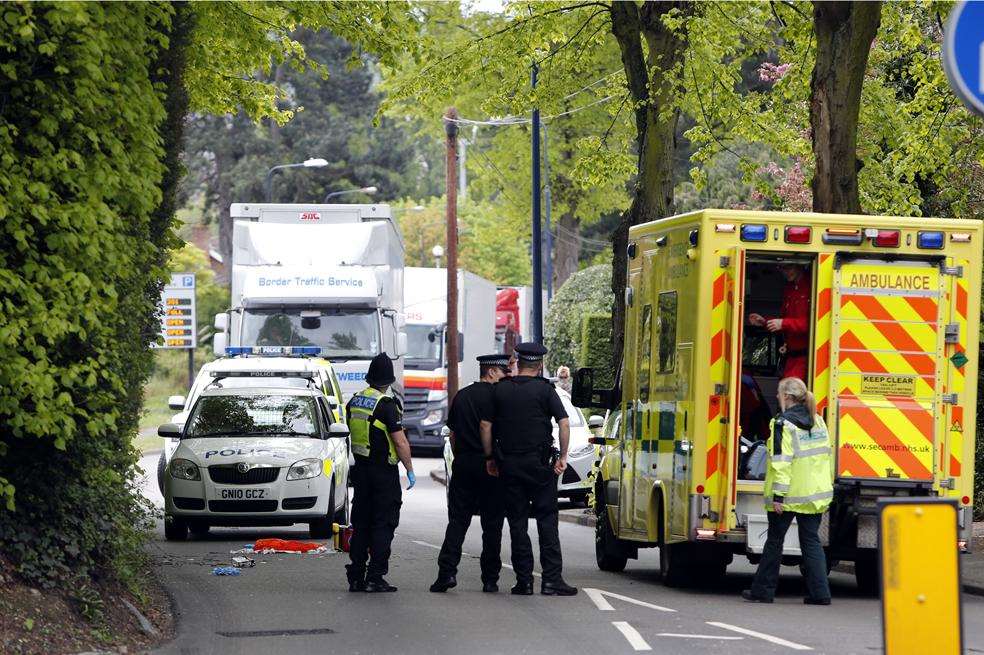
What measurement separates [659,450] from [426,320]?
27.6 m

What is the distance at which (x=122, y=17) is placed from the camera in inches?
413

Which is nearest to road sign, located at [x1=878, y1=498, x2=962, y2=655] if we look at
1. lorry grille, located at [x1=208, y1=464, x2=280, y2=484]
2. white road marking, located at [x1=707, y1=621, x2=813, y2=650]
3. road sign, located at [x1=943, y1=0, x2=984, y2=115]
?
road sign, located at [x1=943, y1=0, x2=984, y2=115]

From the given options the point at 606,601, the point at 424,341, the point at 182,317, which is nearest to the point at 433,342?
the point at 424,341

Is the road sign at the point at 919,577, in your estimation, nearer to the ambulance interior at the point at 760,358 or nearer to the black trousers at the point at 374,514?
the ambulance interior at the point at 760,358

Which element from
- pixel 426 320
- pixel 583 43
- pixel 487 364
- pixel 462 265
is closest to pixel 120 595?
pixel 487 364

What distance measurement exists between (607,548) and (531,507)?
2.62m

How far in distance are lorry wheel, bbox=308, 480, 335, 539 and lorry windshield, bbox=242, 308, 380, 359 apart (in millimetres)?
8881

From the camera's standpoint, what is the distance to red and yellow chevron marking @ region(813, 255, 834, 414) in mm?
12773

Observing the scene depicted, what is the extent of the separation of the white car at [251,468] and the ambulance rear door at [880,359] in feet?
22.1

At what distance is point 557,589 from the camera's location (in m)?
13.3

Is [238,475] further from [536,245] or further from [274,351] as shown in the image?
[536,245]

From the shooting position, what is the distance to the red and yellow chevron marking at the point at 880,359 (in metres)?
12.8

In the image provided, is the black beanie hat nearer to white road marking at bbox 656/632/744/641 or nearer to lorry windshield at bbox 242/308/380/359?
white road marking at bbox 656/632/744/641

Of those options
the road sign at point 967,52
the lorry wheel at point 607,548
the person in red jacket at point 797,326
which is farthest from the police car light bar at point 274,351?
the road sign at point 967,52
